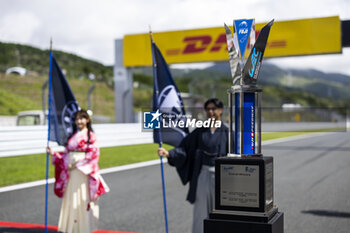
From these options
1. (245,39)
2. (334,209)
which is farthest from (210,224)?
(334,209)

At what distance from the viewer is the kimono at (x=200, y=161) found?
472 cm

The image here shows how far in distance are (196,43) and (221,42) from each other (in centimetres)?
115

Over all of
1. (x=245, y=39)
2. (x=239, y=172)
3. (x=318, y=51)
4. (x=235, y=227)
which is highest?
(x=318, y=51)

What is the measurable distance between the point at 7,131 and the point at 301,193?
602 cm

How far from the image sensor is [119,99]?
22.9 meters

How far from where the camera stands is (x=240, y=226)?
269 centimetres

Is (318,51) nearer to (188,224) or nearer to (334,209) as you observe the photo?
(334,209)

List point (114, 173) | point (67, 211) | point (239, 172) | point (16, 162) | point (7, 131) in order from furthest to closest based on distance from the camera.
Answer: point (16, 162) → point (114, 173) → point (7, 131) → point (67, 211) → point (239, 172)

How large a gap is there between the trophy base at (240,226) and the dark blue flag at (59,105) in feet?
13.5

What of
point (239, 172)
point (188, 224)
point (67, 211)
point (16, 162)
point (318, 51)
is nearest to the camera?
point (239, 172)
